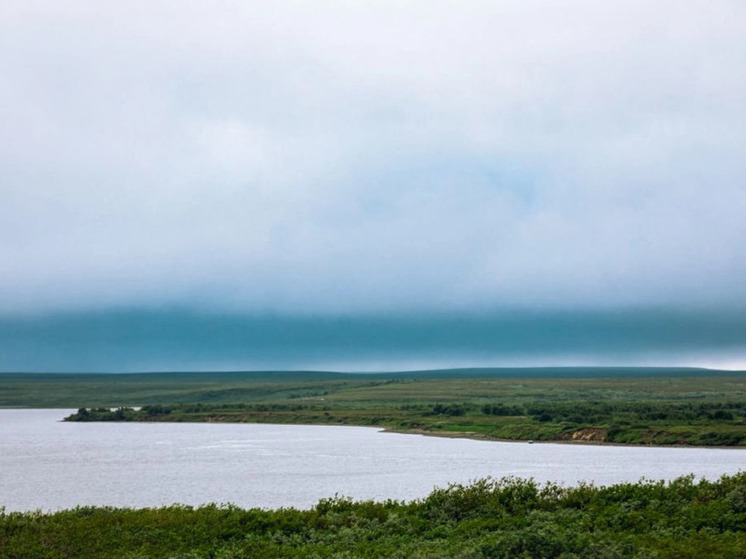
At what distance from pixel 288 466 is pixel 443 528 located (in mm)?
40843

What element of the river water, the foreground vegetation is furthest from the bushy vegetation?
the foreground vegetation

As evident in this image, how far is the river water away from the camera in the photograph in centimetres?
5056

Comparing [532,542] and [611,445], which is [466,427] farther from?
[532,542]

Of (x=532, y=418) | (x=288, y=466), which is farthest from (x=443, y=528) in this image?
(x=532, y=418)

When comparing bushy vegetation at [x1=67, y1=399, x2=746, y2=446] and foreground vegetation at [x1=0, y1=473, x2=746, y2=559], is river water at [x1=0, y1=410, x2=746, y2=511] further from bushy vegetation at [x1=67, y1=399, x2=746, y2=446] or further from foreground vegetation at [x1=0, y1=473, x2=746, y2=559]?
foreground vegetation at [x1=0, y1=473, x2=746, y2=559]

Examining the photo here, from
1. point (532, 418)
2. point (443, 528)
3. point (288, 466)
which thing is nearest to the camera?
point (443, 528)

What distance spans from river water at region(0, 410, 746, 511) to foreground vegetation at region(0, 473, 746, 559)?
50.6 ft

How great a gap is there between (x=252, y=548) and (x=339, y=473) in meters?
35.7

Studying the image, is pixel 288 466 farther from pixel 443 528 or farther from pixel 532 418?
pixel 532 418

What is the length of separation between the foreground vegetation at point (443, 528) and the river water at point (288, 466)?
15424 mm

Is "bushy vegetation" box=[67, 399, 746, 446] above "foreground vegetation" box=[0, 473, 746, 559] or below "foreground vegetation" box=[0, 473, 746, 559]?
below

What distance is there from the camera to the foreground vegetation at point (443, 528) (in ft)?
74.3

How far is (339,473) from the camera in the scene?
6119 centimetres

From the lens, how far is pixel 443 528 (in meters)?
27.8
